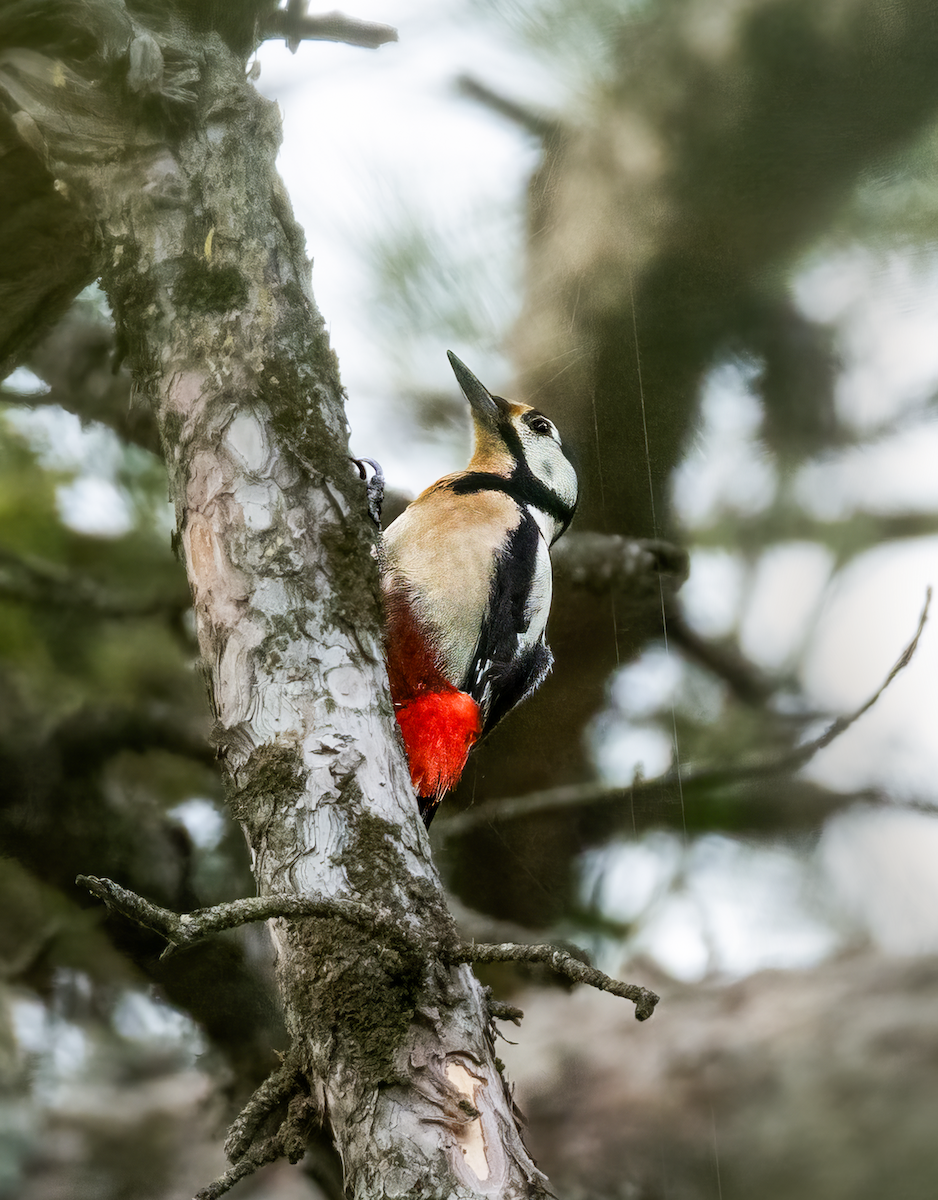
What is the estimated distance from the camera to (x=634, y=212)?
1.49 meters

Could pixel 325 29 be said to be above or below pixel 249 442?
above

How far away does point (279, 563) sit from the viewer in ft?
3.22

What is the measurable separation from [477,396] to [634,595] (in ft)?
1.50

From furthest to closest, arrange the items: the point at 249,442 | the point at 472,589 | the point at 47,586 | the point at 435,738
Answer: the point at 47,586, the point at 472,589, the point at 435,738, the point at 249,442

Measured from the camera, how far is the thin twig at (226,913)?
54cm

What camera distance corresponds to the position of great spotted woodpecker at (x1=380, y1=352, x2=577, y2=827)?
1.27m

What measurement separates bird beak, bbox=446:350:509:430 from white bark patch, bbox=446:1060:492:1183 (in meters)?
1.05

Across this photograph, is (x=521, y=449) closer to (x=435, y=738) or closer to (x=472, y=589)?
(x=472, y=589)

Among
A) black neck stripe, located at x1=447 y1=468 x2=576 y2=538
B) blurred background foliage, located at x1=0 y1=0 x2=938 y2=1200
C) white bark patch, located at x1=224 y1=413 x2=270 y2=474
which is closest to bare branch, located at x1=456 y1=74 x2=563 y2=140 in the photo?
blurred background foliage, located at x1=0 y1=0 x2=938 y2=1200

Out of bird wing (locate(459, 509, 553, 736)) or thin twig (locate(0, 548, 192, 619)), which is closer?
bird wing (locate(459, 509, 553, 736))

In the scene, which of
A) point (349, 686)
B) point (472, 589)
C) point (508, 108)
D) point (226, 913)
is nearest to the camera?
point (226, 913)

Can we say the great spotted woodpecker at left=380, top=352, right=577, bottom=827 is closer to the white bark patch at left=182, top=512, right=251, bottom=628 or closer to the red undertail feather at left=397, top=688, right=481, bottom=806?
the red undertail feather at left=397, top=688, right=481, bottom=806

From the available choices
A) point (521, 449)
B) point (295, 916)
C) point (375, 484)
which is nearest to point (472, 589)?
point (375, 484)

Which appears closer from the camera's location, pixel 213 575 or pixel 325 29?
pixel 213 575
